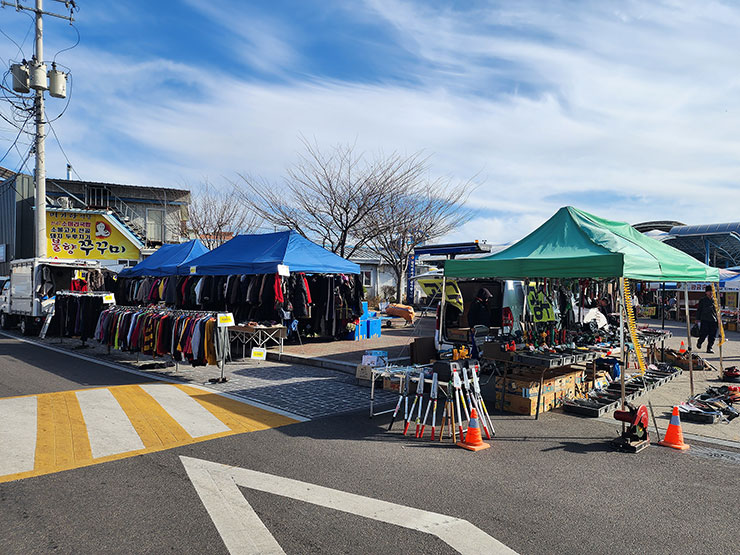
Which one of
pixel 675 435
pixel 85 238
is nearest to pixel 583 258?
pixel 675 435

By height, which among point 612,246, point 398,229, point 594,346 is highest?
point 398,229

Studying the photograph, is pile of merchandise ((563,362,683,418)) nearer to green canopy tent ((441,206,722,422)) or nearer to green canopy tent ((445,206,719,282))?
green canopy tent ((441,206,722,422))

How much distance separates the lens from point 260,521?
12.9 feet

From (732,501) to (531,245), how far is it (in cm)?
477

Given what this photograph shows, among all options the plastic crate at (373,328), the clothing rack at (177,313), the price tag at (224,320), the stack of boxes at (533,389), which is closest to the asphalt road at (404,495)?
the stack of boxes at (533,389)

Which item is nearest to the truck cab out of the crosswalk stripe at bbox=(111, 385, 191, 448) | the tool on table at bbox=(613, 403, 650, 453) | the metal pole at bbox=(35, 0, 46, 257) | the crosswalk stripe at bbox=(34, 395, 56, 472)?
the tool on table at bbox=(613, 403, 650, 453)

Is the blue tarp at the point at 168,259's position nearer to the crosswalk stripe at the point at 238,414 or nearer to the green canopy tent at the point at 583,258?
the crosswalk stripe at the point at 238,414

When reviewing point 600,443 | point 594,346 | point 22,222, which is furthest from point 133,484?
point 22,222

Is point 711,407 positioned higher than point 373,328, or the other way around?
point 373,328

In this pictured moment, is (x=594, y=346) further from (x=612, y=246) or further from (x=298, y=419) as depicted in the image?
(x=298, y=419)

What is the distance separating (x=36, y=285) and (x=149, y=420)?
13865 millimetres

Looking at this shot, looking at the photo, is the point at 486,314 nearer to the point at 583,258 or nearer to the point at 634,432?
the point at 583,258

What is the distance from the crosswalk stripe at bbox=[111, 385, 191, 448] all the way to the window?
1098 inches

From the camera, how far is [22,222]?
2972 cm
